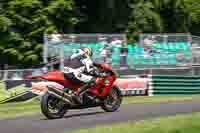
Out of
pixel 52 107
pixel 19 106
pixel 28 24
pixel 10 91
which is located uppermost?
pixel 28 24

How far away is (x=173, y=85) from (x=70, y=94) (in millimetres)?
8777

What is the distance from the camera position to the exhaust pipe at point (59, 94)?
1257 cm

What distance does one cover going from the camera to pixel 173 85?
2116 centimetres

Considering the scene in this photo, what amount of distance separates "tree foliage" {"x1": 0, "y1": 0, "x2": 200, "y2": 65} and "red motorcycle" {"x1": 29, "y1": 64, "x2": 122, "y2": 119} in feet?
36.7

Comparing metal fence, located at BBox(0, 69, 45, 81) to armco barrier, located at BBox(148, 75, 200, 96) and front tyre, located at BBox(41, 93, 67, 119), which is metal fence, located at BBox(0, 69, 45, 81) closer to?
armco barrier, located at BBox(148, 75, 200, 96)

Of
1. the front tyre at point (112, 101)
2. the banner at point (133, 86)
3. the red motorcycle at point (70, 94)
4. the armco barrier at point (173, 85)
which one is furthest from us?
the armco barrier at point (173, 85)

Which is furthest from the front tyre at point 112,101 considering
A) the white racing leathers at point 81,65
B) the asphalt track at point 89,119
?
the white racing leathers at point 81,65

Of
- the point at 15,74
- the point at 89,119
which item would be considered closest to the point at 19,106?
the point at 15,74

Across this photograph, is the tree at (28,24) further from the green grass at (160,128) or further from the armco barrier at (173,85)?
the green grass at (160,128)

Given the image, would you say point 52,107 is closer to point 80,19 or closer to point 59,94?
point 59,94

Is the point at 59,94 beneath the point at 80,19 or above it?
beneath

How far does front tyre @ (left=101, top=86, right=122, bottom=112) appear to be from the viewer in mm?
13845

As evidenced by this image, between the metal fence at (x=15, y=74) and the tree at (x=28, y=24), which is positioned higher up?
the tree at (x=28, y=24)

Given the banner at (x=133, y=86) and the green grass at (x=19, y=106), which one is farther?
the banner at (x=133, y=86)
